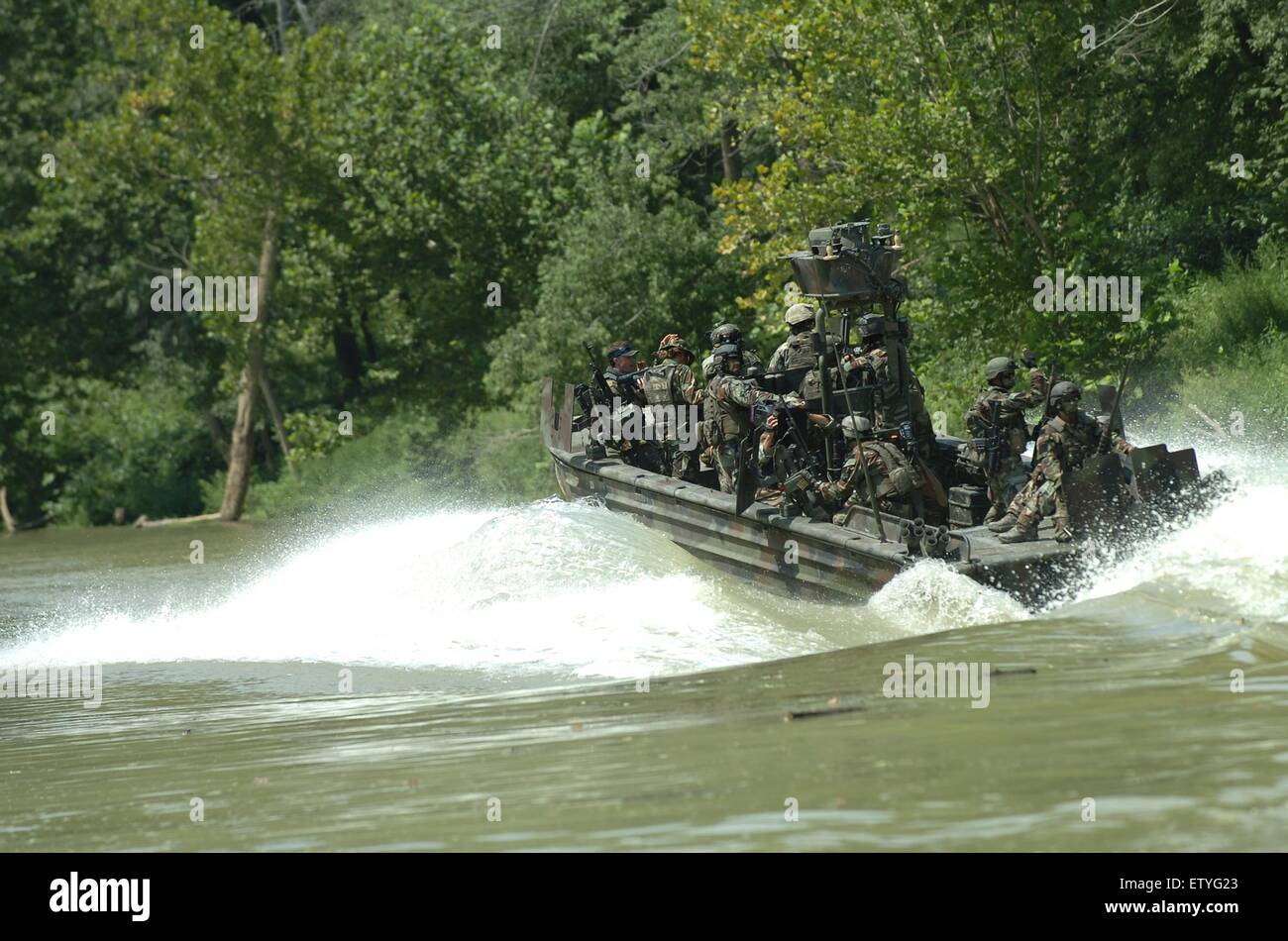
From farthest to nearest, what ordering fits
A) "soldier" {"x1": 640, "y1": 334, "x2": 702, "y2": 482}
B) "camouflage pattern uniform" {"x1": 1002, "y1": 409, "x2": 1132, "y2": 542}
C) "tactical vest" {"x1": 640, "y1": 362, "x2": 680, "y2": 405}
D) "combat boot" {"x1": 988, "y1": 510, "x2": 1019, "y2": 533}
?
"tactical vest" {"x1": 640, "y1": 362, "x2": 680, "y2": 405}, "soldier" {"x1": 640, "y1": 334, "x2": 702, "y2": 482}, "combat boot" {"x1": 988, "y1": 510, "x2": 1019, "y2": 533}, "camouflage pattern uniform" {"x1": 1002, "y1": 409, "x2": 1132, "y2": 542}

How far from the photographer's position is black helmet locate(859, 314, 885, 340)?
13.9 metres

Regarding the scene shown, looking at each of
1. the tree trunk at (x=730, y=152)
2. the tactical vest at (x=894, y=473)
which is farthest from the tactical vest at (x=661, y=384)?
the tree trunk at (x=730, y=152)

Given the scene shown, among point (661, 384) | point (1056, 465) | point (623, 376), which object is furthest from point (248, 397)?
point (1056, 465)

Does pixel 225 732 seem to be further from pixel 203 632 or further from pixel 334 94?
pixel 334 94

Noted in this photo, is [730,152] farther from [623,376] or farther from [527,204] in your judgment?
[623,376]

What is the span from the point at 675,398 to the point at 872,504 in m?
3.99

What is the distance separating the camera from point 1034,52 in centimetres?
2275

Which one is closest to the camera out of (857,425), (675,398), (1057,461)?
(1057,461)

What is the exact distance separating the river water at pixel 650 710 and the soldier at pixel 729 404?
3.16 feet

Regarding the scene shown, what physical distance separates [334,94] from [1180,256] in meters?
16.4

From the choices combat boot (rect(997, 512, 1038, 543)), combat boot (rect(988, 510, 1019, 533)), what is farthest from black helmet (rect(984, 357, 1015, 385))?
combat boot (rect(997, 512, 1038, 543))

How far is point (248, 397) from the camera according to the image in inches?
1449

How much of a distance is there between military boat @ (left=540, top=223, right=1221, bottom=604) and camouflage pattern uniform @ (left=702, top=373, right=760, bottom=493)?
1.01 feet

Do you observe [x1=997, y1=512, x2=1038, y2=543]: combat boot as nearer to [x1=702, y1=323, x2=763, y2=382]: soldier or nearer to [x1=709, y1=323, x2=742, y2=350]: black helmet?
[x1=702, y1=323, x2=763, y2=382]: soldier
